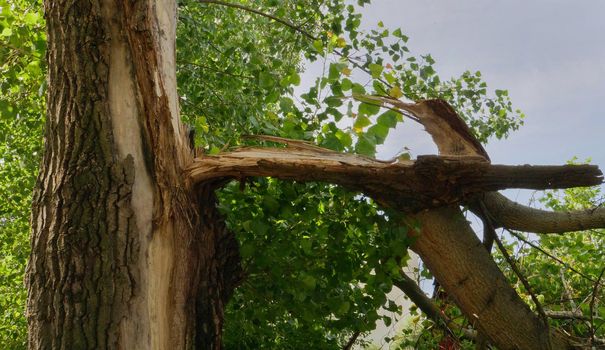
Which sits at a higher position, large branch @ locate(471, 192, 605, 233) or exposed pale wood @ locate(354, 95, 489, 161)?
exposed pale wood @ locate(354, 95, 489, 161)

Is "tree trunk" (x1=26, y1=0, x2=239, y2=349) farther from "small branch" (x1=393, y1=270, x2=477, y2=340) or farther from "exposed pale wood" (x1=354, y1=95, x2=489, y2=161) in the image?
"small branch" (x1=393, y1=270, x2=477, y2=340)

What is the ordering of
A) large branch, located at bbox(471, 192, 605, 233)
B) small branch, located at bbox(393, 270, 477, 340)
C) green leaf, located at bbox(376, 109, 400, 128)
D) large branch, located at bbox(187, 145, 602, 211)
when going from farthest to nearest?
small branch, located at bbox(393, 270, 477, 340)
large branch, located at bbox(471, 192, 605, 233)
green leaf, located at bbox(376, 109, 400, 128)
large branch, located at bbox(187, 145, 602, 211)

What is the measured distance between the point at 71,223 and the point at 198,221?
60cm

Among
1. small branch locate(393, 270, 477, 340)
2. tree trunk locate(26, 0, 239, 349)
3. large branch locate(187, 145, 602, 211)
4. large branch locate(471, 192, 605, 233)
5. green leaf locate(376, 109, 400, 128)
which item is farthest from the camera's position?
small branch locate(393, 270, 477, 340)

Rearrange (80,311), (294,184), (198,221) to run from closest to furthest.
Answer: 1. (80,311)
2. (198,221)
3. (294,184)

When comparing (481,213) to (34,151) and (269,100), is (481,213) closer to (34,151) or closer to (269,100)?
(269,100)

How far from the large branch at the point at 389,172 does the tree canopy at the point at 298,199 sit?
0.47ft

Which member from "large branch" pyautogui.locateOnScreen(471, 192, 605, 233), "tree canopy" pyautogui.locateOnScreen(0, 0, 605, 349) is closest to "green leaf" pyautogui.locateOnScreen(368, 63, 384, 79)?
"tree canopy" pyautogui.locateOnScreen(0, 0, 605, 349)

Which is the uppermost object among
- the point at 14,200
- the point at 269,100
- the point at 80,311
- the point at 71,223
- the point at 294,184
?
the point at 14,200


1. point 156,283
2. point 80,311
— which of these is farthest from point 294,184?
point 80,311

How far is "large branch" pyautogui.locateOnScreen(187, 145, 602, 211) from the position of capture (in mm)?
3068

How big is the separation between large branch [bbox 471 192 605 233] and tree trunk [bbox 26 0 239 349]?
64.5 inches

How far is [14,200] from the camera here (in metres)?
6.63

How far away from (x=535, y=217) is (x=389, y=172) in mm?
1117
